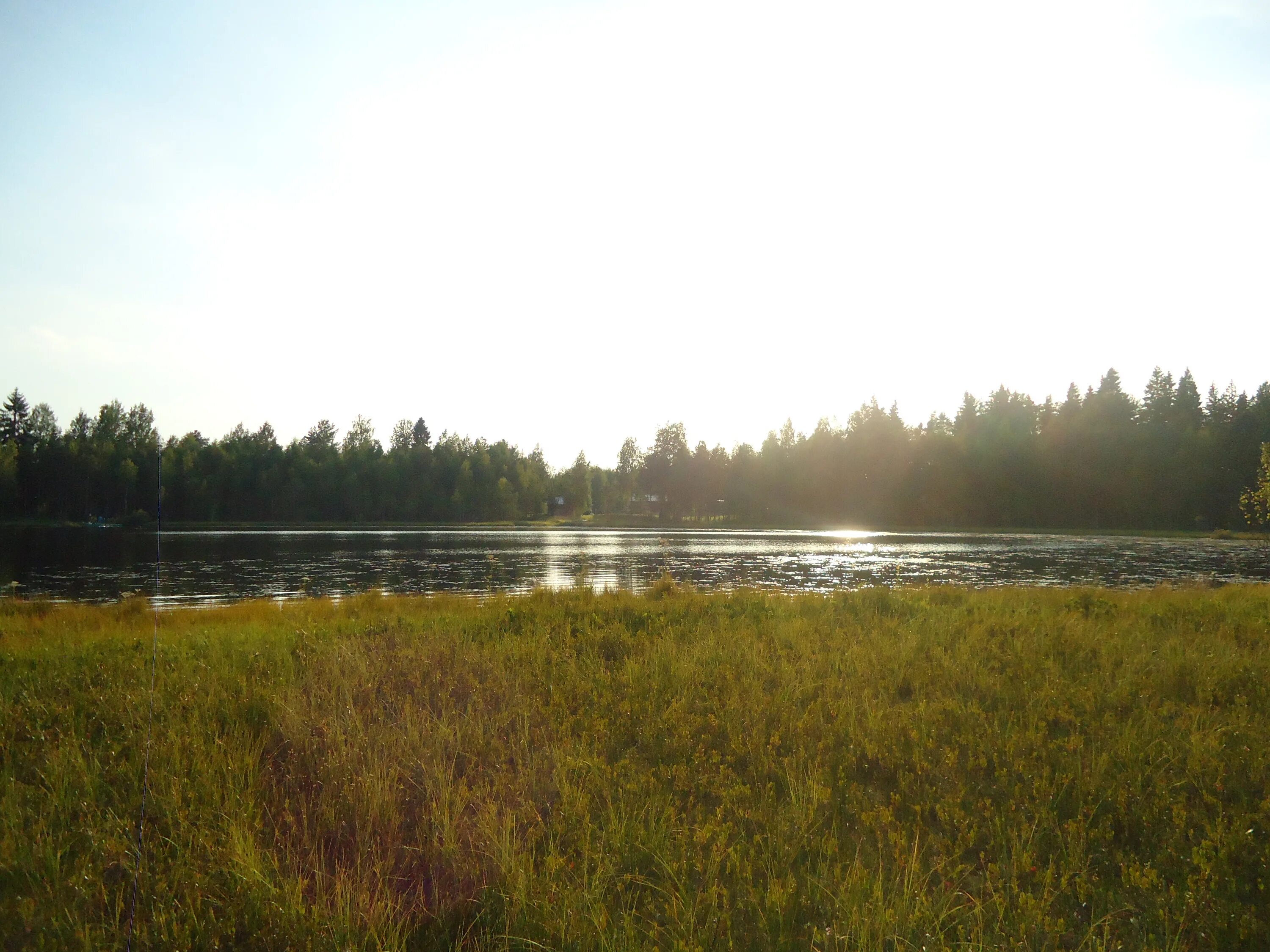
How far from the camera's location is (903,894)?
146 inches

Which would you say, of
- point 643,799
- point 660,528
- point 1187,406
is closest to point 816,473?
point 660,528

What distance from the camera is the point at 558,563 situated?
35.3 m

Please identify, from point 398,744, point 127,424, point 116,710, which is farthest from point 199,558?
point 398,744

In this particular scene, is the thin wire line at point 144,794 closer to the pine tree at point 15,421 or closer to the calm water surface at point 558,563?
the calm water surface at point 558,563

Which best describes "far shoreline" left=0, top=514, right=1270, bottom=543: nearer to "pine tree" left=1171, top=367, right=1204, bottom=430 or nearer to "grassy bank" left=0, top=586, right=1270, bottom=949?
"pine tree" left=1171, top=367, right=1204, bottom=430

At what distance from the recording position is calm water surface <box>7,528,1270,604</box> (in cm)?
2503

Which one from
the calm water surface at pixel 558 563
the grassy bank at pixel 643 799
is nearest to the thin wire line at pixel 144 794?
the grassy bank at pixel 643 799

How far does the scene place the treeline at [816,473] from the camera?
71688mm

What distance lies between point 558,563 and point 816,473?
69.0m

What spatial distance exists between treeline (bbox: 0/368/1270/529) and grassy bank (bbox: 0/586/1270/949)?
52.0 metres

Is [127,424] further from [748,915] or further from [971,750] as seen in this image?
[971,750]

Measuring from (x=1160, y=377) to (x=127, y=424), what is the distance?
10560 centimetres

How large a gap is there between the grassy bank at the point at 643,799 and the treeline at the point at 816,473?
171 feet

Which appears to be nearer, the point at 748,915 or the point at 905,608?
the point at 748,915
